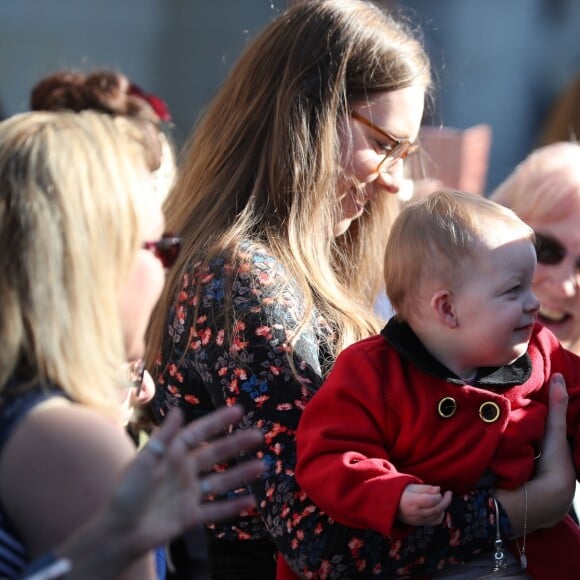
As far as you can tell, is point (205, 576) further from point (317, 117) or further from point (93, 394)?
point (93, 394)

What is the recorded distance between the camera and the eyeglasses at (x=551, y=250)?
3.78m

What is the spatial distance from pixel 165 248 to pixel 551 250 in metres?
2.06

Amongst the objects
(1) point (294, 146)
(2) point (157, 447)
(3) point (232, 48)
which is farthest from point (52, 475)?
(3) point (232, 48)

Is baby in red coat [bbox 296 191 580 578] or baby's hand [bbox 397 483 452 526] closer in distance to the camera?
baby's hand [bbox 397 483 452 526]

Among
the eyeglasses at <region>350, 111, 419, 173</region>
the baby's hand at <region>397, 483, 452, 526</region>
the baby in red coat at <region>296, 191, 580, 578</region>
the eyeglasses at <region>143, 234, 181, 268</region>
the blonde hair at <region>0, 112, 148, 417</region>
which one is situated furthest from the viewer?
the eyeglasses at <region>350, 111, 419, 173</region>

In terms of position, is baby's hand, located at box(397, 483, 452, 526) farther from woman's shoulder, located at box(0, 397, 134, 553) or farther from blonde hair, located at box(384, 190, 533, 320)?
woman's shoulder, located at box(0, 397, 134, 553)

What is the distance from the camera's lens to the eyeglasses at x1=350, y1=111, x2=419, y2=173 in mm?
2855

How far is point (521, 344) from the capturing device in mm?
2453

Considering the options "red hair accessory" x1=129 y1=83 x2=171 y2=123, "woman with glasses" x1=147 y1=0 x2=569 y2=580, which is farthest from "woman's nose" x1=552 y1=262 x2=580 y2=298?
"red hair accessory" x1=129 y1=83 x2=171 y2=123

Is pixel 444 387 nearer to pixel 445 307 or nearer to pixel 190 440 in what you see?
pixel 445 307

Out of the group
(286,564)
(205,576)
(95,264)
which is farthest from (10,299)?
(205,576)

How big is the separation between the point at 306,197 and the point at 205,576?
1.60 m

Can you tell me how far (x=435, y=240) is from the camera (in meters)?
2.48

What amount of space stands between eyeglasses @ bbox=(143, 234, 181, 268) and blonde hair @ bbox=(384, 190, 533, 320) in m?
0.65
